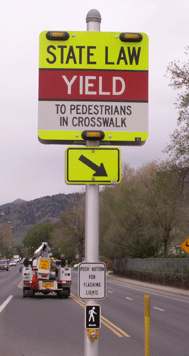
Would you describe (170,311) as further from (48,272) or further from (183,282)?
(183,282)

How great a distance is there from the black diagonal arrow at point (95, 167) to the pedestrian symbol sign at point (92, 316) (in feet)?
3.71

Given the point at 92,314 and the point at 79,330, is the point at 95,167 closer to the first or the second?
the point at 92,314

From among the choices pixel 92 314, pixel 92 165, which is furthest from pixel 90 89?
pixel 92 314

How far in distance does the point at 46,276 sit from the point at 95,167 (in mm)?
21366

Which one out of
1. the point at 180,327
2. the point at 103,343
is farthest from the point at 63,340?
the point at 180,327

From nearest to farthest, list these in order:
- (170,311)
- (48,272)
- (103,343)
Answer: (103,343) < (170,311) < (48,272)

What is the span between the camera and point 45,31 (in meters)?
5.00

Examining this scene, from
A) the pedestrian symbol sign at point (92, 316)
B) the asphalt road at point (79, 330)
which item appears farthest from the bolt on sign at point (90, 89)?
the asphalt road at point (79, 330)

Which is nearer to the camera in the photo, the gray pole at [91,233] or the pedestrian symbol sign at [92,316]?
the gray pole at [91,233]

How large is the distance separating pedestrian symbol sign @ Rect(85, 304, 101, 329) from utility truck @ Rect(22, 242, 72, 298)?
68.7ft

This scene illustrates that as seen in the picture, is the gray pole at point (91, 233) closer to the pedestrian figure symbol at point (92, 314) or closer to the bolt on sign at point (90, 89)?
the pedestrian figure symbol at point (92, 314)

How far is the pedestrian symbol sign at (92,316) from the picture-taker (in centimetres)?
456

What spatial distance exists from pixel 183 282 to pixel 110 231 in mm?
19428

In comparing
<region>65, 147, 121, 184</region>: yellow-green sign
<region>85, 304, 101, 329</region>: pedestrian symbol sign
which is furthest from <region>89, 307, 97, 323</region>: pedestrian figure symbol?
<region>65, 147, 121, 184</region>: yellow-green sign
